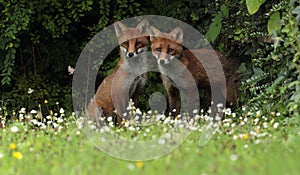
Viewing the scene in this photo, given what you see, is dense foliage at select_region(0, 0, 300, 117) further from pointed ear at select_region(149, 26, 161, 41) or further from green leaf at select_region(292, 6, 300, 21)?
pointed ear at select_region(149, 26, 161, 41)

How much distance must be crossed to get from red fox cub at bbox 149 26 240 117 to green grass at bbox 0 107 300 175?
8.79 ft

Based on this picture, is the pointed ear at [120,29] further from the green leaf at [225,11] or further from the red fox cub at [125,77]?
the green leaf at [225,11]

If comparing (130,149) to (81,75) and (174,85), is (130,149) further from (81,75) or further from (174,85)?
(81,75)

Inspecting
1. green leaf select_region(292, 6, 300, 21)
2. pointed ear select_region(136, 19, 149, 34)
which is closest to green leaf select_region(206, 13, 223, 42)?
pointed ear select_region(136, 19, 149, 34)

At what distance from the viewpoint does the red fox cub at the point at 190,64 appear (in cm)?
769

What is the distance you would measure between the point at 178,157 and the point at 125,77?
395cm

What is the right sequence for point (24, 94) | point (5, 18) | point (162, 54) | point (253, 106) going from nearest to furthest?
point (253, 106) < point (162, 54) < point (5, 18) < point (24, 94)

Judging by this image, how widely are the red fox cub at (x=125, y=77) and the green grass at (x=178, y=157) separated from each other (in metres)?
2.68

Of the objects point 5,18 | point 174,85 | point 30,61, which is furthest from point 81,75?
point 174,85

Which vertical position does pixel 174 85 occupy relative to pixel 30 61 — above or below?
below

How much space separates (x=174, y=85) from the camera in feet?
25.8

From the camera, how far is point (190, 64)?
7848 millimetres

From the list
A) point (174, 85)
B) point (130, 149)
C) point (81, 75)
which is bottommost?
point (130, 149)

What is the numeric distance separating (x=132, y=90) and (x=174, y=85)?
23.9 inches
